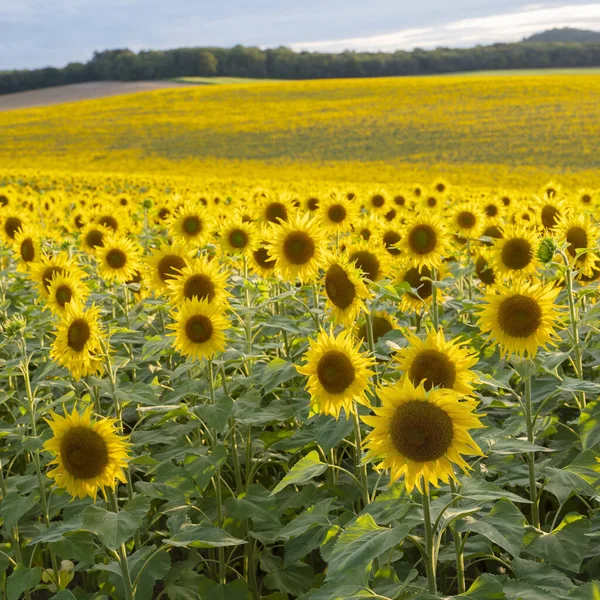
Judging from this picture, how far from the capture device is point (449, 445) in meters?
2.37

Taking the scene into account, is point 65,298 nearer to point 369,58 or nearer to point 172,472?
point 172,472

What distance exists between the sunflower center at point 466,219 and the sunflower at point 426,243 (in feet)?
6.20

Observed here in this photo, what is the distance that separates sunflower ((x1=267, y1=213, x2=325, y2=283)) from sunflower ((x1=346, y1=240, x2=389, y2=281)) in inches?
10.4

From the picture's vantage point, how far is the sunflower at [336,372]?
3.00m

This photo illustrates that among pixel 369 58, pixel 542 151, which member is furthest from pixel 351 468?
pixel 369 58

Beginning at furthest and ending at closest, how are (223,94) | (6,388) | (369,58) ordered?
(369,58)
(223,94)
(6,388)

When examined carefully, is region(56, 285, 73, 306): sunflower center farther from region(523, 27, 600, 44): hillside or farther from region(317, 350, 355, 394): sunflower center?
region(523, 27, 600, 44): hillside

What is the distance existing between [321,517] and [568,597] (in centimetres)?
121

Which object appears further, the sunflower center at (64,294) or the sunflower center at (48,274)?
the sunflower center at (48,274)

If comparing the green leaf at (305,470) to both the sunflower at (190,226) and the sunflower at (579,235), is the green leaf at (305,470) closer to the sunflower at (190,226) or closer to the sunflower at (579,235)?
the sunflower at (579,235)

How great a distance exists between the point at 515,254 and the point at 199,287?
2.05 m

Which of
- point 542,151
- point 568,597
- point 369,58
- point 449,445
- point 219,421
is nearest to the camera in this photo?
point 568,597

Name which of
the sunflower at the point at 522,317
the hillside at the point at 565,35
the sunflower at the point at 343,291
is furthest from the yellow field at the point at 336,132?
the hillside at the point at 565,35

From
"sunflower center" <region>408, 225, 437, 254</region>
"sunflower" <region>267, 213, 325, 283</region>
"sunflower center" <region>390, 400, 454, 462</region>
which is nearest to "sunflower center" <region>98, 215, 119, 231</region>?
"sunflower" <region>267, 213, 325, 283</region>
